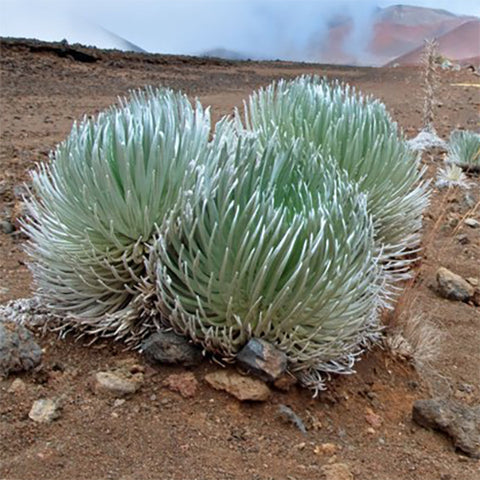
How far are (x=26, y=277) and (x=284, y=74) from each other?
9.85 metres

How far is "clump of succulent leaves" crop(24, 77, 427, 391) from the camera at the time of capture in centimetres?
142

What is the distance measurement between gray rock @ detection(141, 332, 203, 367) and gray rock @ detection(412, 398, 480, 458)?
50cm

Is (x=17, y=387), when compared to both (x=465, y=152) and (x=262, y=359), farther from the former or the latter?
(x=465, y=152)

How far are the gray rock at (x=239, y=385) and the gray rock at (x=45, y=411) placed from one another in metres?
0.31

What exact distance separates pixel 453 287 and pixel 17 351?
143 cm

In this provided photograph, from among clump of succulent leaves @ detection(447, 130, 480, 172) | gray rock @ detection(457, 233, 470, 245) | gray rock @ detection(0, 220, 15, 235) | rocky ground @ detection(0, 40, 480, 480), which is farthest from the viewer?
clump of succulent leaves @ detection(447, 130, 480, 172)

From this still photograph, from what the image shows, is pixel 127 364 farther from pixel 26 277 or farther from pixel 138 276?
pixel 26 277

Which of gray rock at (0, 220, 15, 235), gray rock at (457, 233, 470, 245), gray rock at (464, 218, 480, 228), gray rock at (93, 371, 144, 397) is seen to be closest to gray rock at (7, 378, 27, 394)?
gray rock at (93, 371, 144, 397)

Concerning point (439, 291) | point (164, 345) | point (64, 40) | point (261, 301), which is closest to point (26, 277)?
point (164, 345)

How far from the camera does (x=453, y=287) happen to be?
232 cm

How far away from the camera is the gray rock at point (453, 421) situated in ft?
4.92

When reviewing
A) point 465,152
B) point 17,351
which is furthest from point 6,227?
point 465,152

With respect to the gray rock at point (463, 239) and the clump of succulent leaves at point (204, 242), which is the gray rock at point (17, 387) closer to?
the clump of succulent leaves at point (204, 242)

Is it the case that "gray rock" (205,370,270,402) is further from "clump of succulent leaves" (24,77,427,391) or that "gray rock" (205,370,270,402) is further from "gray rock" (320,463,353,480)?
"gray rock" (320,463,353,480)
